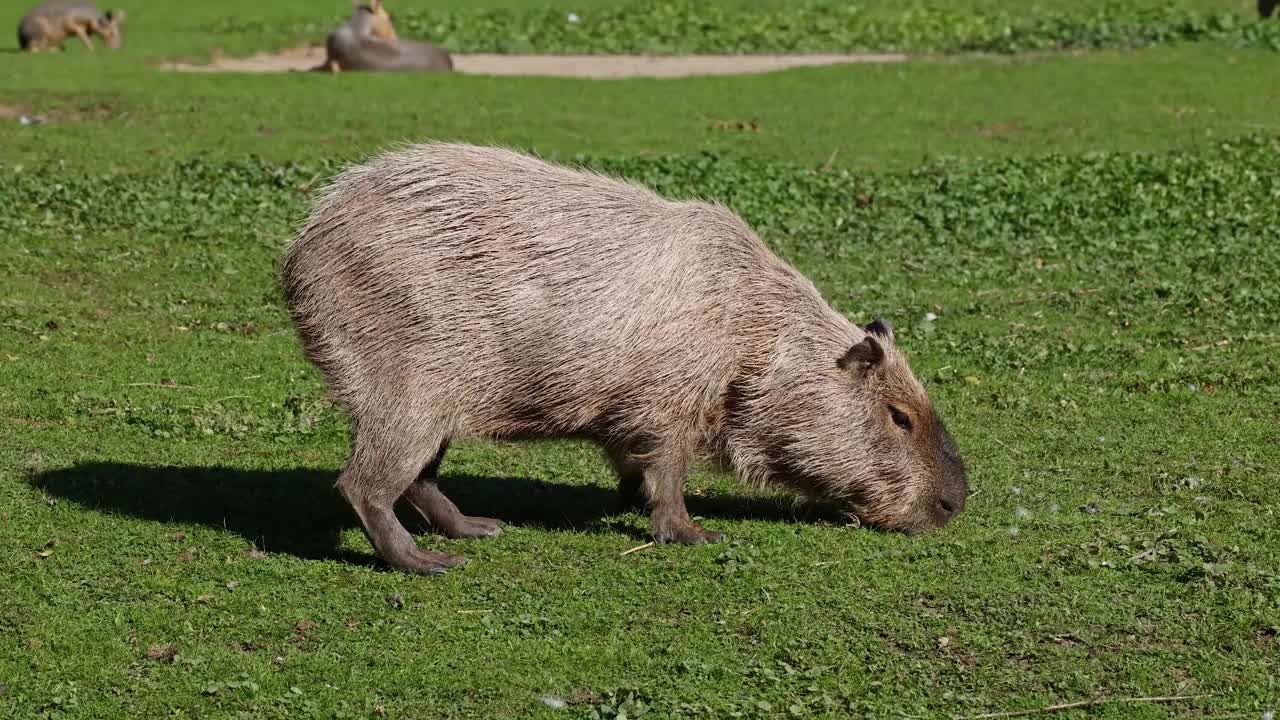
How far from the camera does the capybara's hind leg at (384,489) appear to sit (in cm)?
642

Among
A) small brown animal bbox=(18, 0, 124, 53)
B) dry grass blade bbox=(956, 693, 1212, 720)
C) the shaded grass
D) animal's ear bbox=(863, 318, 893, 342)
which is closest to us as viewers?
dry grass blade bbox=(956, 693, 1212, 720)

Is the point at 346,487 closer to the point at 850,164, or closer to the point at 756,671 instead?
the point at 756,671

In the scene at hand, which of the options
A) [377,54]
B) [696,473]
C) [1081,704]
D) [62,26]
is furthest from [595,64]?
[1081,704]

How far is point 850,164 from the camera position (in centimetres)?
1434

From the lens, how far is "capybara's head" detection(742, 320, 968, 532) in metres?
6.91

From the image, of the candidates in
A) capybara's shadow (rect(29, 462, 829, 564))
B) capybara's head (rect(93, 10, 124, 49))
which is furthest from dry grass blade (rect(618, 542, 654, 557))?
capybara's head (rect(93, 10, 124, 49))

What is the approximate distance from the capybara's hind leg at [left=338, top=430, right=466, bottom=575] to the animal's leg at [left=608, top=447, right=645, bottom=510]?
0.84 m

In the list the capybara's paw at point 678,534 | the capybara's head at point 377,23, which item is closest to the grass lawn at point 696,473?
the capybara's paw at point 678,534

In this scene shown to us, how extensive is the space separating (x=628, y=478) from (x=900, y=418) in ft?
3.82

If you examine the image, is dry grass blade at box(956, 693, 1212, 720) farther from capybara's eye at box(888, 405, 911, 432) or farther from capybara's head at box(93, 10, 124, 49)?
capybara's head at box(93, 10, 124, 49)

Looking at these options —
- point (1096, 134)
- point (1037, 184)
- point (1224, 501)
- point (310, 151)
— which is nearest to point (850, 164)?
point (1037, 184)

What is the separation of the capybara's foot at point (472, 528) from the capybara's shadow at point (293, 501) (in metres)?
0.20

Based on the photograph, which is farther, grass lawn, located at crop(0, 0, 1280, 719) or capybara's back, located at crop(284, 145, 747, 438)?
capybara's back, located at crop(284, 145, 747, 438)

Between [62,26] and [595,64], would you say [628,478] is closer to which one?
[595,64]
